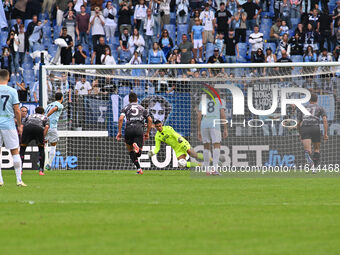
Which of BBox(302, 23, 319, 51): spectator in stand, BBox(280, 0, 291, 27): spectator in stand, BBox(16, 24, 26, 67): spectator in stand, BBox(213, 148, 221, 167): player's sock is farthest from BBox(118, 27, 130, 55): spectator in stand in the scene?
BBox(213, 148, 221, 167): player's sock

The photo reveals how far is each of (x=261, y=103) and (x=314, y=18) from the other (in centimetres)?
1154

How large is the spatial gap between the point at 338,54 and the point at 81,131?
10.8 m

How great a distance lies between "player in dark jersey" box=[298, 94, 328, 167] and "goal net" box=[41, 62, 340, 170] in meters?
0.17

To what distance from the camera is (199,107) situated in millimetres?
19562

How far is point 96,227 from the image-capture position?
8.22 meters

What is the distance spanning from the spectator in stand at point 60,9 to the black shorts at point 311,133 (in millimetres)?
14428

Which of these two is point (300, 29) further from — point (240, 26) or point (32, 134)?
point (32, 134)

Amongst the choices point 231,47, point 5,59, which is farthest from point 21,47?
point 231,47

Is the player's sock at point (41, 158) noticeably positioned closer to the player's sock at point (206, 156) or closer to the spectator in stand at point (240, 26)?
the player's sock at point (206, 156)

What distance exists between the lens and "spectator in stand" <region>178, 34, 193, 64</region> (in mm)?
28844

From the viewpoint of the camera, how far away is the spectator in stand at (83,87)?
77.5 feet

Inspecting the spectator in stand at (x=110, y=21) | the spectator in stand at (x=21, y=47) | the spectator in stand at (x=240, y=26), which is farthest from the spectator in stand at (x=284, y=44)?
the spectator in stand at (x=21, y=47)

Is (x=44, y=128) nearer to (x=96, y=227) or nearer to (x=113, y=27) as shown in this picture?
(x=113, y=27)

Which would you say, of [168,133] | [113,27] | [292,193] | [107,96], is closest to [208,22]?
[113,27]
